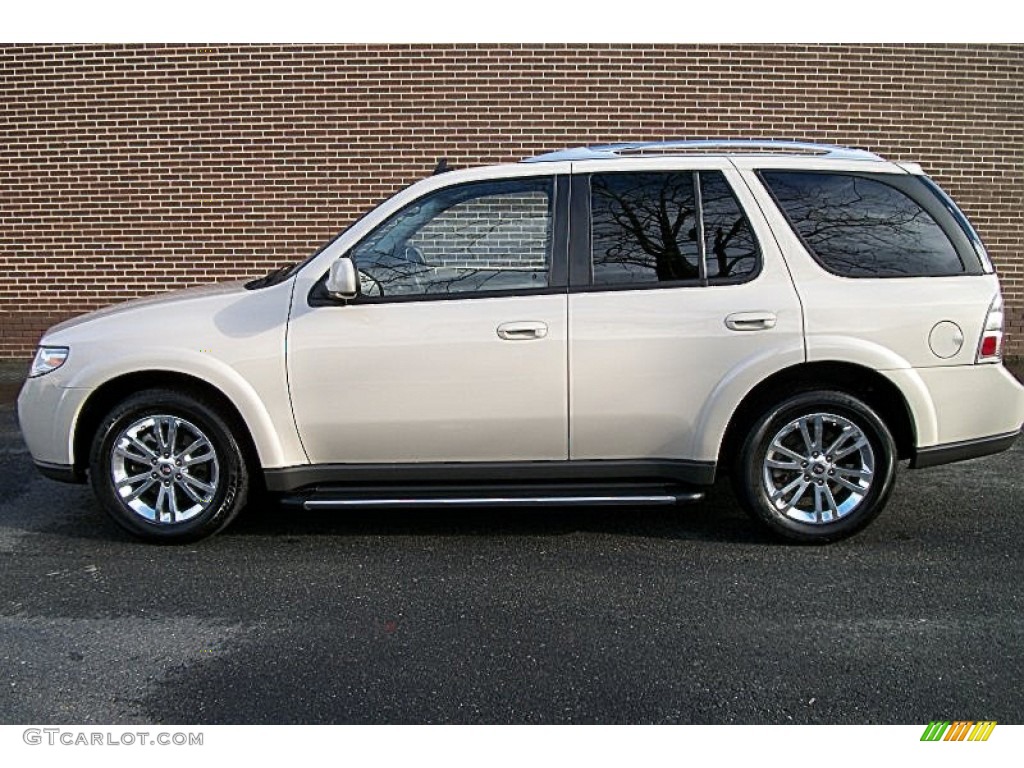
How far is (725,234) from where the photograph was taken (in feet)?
15.0

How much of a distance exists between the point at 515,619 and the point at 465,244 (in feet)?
5.99

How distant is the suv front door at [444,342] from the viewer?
446 cm

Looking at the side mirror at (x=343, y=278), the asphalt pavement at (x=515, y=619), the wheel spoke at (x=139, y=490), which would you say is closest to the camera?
the asphalt pavement at (x=515, y=619)

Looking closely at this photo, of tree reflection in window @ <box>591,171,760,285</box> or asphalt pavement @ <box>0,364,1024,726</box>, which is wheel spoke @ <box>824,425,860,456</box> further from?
tree reflection in window @ <box>591,171,760,285</box>

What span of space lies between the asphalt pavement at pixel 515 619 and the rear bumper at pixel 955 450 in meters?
0.41

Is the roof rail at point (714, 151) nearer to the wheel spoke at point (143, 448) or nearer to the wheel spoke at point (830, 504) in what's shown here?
the wheel spoke at point (830, 504)

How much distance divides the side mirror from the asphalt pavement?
1284mm

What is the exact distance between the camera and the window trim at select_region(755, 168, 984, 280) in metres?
4.54

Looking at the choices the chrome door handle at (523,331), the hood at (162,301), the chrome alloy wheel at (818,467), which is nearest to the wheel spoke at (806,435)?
the chrome alloy wheel at (818,467)

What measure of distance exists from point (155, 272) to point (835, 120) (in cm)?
736

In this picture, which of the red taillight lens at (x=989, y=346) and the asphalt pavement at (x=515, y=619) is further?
the red taillight lens at (x=989, y=346)

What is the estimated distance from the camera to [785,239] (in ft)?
14.9

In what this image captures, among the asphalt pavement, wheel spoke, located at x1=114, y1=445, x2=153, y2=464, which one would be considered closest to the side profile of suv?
wheel spoke, located at x1=114, y1=445, x2=153, y2=464
